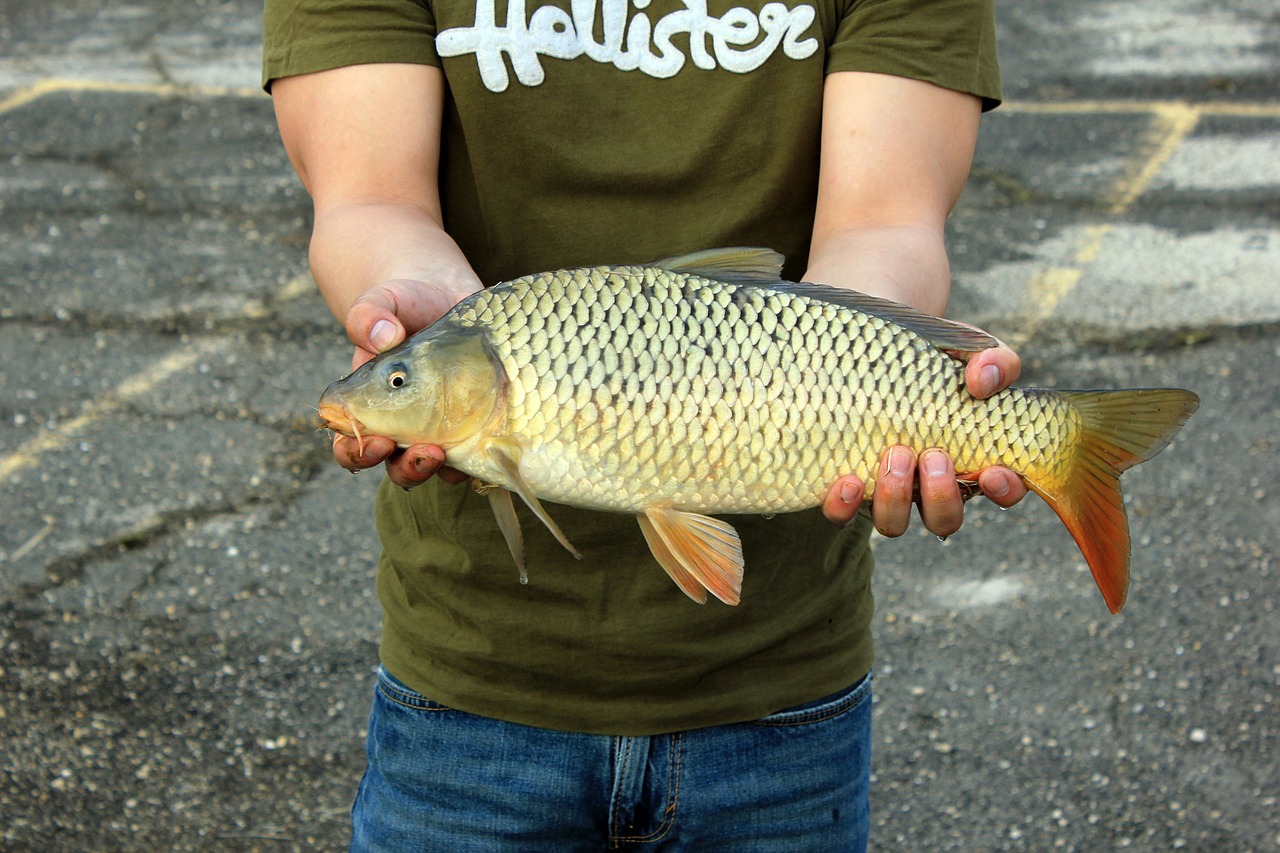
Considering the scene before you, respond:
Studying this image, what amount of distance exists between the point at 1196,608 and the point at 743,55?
223cm

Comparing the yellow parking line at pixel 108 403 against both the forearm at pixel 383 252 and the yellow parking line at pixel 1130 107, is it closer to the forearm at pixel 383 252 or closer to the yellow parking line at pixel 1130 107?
the forearm at pixel 383 252

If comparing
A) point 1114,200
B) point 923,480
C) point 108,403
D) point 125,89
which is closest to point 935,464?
point 923,480

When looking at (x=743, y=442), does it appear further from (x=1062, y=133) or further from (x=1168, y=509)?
(x=1062, y=133)

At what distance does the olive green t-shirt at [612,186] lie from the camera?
4.87 feet

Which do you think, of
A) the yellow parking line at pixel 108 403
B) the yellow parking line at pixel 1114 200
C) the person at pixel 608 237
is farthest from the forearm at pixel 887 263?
the yellow parking line at pixel 108 403

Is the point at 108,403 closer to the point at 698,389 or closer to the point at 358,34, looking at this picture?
the point at 358,34

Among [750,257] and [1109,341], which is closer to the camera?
[750,257]

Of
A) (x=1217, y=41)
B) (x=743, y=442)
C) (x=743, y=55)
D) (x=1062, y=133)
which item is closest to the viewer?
(x=743, y=442)

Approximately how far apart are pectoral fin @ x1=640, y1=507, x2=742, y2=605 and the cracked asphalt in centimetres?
141

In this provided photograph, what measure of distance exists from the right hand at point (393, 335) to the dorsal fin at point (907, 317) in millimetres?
403

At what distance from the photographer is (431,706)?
154 cm

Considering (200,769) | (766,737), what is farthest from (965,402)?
(200,769)

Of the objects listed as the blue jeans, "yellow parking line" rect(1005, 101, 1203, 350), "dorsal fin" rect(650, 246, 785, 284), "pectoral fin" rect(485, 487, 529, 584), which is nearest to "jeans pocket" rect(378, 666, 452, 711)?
the blue jeans

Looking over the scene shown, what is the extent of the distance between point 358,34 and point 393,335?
0.38 m
